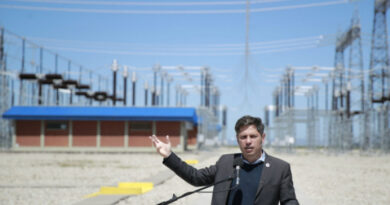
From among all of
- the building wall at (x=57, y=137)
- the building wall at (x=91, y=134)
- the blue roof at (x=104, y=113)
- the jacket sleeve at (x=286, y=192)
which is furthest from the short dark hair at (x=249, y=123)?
the building wall at (x=57, y=137)

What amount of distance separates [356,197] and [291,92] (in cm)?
3657

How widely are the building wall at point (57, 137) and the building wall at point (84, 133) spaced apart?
0.64m

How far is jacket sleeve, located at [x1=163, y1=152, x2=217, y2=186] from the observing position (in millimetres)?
3270

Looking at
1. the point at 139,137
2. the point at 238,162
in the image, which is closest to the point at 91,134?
the point at 139,137

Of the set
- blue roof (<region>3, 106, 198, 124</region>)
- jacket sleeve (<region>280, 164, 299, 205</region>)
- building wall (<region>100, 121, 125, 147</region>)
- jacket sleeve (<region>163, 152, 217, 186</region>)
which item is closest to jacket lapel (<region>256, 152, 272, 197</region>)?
jacket sleeve (<region>280, 164, 299, 205</region>)

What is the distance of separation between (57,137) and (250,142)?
35.3m

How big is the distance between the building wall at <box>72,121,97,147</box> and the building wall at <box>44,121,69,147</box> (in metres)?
0.64

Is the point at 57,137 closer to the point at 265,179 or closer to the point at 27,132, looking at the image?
the point at 27,132

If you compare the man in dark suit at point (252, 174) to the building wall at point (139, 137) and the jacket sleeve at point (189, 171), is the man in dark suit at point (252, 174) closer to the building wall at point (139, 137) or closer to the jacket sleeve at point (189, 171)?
the jacket sleeve at point (189, 171)

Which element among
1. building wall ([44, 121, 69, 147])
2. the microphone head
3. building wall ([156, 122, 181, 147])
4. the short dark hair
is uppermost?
the short dark hair

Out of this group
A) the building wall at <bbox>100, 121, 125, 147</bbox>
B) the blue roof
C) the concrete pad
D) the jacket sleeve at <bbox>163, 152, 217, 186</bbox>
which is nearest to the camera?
the jacket sleeve at <bbox>163, 152, 217, 186</bbox>

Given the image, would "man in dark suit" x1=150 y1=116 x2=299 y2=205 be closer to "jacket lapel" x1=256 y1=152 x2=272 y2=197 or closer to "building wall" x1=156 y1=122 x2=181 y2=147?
"jacket lapel" x1=256 y1=152 x2=272 y2=197

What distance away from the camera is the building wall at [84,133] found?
36250mm

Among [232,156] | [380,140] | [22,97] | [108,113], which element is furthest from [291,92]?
[232,156]
